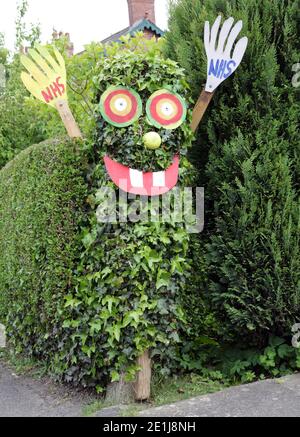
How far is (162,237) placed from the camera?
154 inches

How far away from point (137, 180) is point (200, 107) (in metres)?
0.83

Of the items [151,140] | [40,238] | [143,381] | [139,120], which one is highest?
[139,120]

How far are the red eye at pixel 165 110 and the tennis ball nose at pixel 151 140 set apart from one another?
10cm

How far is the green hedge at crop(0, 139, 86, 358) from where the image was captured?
13.4ft

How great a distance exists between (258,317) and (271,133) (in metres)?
1.43

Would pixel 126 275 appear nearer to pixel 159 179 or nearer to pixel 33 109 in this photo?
pixel 159 179

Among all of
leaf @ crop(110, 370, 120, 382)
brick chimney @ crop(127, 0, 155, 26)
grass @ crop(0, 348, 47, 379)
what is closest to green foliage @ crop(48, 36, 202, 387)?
leaf @ crop(110, 370, 120, 382)

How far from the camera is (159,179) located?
3910mm

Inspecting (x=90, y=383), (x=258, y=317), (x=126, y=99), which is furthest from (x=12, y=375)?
(x=126, y=99)

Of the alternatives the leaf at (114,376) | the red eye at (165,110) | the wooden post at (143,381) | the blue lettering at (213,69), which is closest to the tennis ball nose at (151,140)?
the red eye at (165,110)

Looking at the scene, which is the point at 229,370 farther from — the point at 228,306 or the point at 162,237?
the point at 162,237

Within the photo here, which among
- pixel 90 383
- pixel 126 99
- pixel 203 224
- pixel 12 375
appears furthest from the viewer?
pixel 12 375

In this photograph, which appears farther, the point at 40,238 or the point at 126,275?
the point at 40,238

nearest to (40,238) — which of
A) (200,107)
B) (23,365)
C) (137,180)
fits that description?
(137,180)
